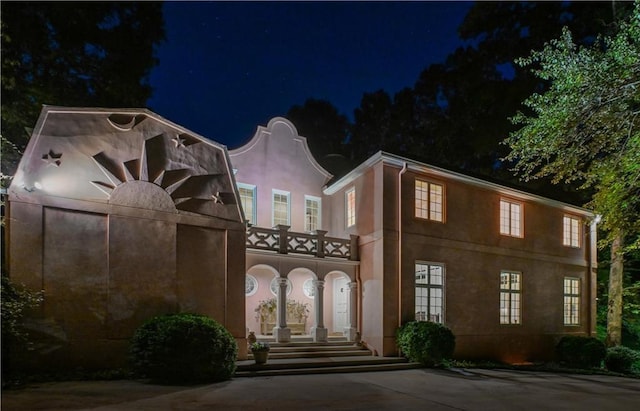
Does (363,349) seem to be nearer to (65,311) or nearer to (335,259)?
(335,259)

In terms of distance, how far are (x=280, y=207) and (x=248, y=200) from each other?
130 cm

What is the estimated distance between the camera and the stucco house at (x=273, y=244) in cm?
985

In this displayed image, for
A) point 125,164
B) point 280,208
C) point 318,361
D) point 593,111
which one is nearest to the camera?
point 593,111

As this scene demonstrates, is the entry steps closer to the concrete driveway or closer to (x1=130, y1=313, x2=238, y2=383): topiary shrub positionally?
the concrete driveway

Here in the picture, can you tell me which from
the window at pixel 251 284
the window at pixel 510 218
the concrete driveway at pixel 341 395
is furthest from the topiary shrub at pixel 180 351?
the window at pixel 510 218

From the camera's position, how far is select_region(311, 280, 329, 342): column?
13.9 meters

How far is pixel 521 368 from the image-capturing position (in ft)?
45.2

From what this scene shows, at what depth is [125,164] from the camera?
35.7 feet

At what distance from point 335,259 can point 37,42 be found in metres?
11.2

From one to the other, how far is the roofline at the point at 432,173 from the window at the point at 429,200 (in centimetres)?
46

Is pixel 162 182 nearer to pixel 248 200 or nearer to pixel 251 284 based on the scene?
pixel 248 200

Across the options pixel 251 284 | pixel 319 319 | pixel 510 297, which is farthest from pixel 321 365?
pixel 510 297

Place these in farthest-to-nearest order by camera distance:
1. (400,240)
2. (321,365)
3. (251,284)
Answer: (251,284) → (400,240) → (321,365)

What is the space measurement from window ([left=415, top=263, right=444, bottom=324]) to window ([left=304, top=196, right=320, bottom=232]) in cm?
434
